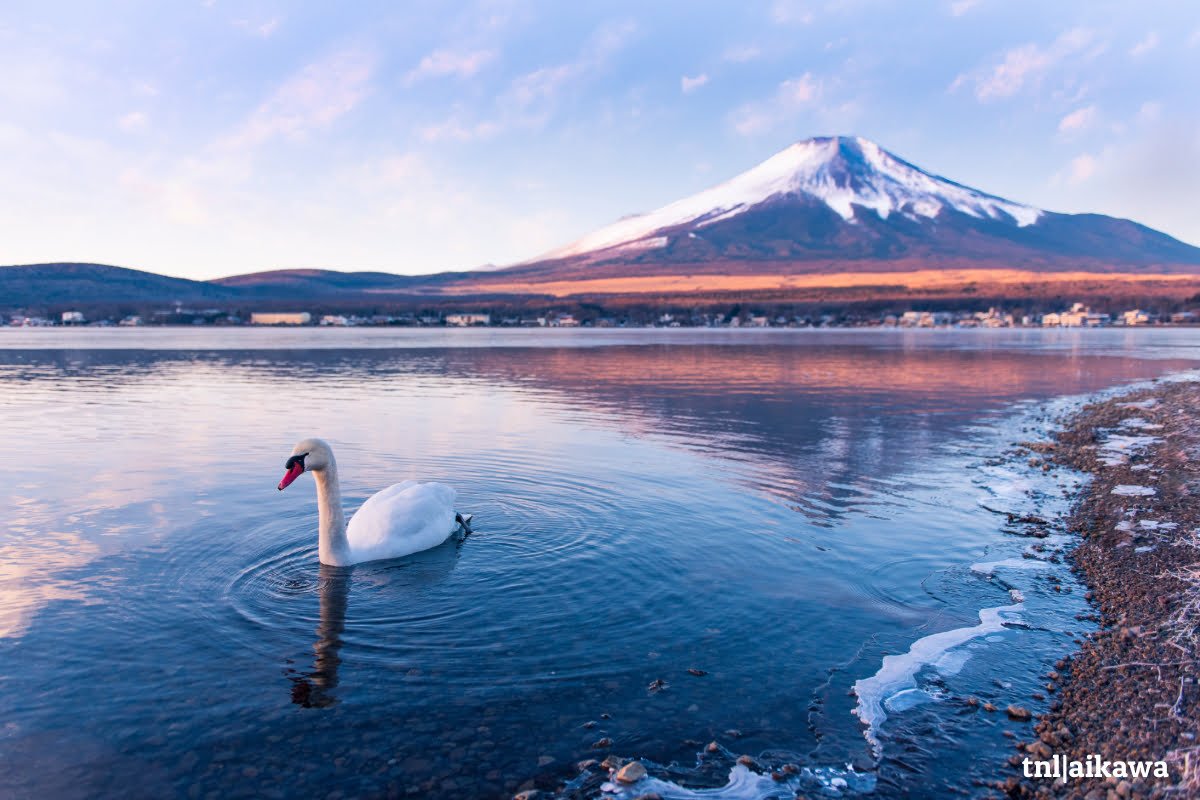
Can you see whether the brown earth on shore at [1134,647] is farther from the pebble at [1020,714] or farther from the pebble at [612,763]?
the pebble at [612,763]

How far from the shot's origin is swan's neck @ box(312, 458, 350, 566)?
916cm

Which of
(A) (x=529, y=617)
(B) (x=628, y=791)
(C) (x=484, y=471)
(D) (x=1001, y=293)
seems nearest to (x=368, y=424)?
(C) (x=484, y=471)

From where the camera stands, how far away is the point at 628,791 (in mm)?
5102

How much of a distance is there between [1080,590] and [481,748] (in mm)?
6684

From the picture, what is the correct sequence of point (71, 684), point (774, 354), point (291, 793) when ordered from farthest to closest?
point (774, 354) < point (71, 684) < point (291, 793)

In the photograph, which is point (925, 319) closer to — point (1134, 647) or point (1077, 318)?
point (1077, 318)

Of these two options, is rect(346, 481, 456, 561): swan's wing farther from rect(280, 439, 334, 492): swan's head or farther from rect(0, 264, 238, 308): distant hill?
rect(0, 264, 238, 308): distant hill

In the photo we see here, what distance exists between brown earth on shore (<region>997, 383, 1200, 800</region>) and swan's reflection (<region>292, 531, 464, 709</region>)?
5.06 m

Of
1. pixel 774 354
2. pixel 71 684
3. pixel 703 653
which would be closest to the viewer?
pixel 71 684

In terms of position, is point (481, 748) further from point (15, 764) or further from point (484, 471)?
point (484, 471)

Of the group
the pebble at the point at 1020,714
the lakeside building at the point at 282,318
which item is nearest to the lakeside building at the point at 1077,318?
the lakeside building at the point at 282,318

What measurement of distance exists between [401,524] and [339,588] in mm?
1366

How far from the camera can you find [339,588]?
8539mm

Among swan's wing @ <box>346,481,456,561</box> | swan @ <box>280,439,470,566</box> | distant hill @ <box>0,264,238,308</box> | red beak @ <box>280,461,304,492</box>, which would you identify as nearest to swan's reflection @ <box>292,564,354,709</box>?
swan @ <box>280,439,470,566</box>
